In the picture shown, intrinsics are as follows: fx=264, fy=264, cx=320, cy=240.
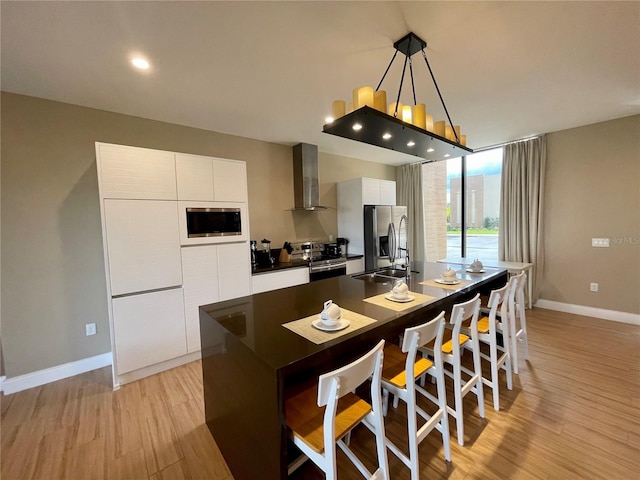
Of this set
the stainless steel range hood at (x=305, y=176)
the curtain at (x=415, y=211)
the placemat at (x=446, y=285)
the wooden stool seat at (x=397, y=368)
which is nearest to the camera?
the wooden stool seat at (x=397, y=368)

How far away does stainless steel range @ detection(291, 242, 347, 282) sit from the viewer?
3.96 meters

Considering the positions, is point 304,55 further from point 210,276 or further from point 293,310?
point 210,276

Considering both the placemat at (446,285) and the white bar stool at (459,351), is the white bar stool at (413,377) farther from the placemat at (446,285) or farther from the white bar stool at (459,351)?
the placemat at (446,285)

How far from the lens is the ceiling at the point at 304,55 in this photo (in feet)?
5.25

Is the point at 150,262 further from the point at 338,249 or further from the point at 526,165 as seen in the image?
the point at 526,165

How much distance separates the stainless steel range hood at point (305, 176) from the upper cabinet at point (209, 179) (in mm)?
1142

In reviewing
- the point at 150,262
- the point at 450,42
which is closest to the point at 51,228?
the point at 150,262

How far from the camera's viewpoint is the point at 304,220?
14.9 feet

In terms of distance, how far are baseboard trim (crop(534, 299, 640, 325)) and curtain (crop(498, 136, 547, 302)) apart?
0.19 metres

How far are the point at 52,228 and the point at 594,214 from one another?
21.5 ft

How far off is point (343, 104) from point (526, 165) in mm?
3870

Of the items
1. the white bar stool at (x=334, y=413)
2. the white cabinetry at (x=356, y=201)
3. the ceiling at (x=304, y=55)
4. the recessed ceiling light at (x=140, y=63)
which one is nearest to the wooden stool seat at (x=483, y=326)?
the white bar stool at (x=334, y=413)

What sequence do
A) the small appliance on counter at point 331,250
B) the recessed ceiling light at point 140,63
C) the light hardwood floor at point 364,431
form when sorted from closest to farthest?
the light hardwood floor at point 364,431 → the recessed ceiling light at point 140,63 → the small appliance on counter at point 331,250

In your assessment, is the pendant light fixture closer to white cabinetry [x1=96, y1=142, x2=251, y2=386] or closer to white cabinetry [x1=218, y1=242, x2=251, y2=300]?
white cabinetry [x1=96, y1=142, x2=251, y2=386]
